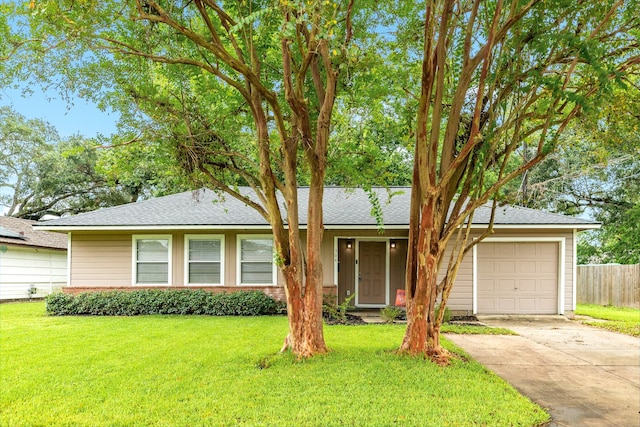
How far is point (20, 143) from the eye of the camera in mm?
24344

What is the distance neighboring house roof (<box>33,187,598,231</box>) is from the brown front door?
1136 mm

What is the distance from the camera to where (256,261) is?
37.8 ft

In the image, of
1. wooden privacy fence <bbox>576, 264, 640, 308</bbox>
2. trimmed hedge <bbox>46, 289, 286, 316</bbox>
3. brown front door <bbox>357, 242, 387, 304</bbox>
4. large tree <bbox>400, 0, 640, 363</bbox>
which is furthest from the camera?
wooden privacy fence <bbox>576, 264, 640, 308</bbox>

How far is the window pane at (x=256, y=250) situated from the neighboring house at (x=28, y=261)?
901 cm

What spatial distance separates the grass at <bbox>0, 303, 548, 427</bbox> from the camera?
12.6 feet

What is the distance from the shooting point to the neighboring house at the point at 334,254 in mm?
10969

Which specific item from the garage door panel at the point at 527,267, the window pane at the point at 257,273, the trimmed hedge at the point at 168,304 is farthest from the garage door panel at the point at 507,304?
the window pane at the point at 257,273

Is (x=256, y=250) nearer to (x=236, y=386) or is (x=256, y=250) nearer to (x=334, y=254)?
(x=334, y=254)

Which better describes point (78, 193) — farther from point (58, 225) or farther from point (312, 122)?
point (312, 122)

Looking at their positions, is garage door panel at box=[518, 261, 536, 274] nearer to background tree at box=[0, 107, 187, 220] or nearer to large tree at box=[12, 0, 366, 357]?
large tree at box=[12, 0, 366, 357]

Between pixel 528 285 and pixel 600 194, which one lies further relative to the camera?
pixel 600 194

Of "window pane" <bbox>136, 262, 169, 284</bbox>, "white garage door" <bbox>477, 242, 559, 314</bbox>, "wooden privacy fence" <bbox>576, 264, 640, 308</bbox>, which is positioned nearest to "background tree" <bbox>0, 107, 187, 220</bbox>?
"window pane" <bbox>136, 262, 169, 284</bbox>

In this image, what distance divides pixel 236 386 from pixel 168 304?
6.89m

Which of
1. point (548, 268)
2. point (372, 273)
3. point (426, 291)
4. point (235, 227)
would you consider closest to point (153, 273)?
point (235, 227)
